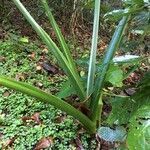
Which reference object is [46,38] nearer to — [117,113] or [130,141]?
[117,113]

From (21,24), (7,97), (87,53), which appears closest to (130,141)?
(7,97)

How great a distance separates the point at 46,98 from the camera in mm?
1687

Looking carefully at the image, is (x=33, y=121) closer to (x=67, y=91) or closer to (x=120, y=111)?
(x=67, y=91)

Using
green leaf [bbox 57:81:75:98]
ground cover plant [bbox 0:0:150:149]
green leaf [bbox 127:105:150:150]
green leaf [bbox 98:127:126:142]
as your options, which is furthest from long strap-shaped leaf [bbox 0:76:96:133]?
green leaf [bbox 127:105:150:150]

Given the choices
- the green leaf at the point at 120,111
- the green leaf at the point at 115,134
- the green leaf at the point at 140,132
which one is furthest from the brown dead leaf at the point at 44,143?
the green leaf at the point at 140,132

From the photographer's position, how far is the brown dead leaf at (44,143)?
1.86 m

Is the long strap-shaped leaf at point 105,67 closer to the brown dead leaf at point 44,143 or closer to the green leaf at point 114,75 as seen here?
the green leaf at point 114,75

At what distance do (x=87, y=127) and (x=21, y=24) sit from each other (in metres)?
1.68

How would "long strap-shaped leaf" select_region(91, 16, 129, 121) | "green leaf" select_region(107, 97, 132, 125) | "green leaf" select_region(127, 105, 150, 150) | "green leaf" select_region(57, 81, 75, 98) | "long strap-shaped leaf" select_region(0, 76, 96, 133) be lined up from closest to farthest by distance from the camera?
"green leaf" select_region(127, 105, 150, 150) < "green leaf" select_region(107, 97, 132, 125) < "long strap-shaped leaf" select_region(0, 76, 96, 133) < "long strap-shaped leaf" select_region(91, 16, 129, 121) < "green leaf" select_region(57, 81, 75, 98)

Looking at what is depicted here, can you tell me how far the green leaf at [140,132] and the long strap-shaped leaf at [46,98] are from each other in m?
0.62

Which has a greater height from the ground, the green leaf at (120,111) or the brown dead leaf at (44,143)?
the brown dead leaf at (44,143)

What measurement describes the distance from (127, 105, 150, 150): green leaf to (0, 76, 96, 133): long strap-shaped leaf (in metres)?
0.62

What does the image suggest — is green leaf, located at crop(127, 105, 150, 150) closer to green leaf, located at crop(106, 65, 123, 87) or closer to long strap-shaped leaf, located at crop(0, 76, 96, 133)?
green leaf, located at crop(106, 65, 123, 87)

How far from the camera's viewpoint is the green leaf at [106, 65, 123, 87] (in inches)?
64.6
